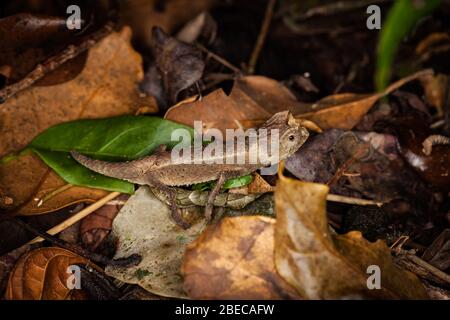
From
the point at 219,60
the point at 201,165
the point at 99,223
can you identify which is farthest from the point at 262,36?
the point at 99,223

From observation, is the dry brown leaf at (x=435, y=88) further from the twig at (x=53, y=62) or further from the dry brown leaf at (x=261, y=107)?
the twig at (x=53, y=62)

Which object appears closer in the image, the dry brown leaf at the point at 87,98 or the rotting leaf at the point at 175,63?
the dry brown leaf at the point at 87,98

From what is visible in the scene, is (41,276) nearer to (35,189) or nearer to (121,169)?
(35,189)

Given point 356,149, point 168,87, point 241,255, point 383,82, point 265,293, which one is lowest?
point 265,293

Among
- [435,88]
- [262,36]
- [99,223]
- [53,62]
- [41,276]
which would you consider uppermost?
[262,36]

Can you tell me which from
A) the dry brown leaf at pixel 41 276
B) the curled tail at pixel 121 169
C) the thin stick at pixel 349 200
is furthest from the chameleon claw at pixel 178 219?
the thin stick at pixel 349 200

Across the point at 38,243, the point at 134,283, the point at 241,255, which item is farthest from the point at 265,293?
the point at 38,243

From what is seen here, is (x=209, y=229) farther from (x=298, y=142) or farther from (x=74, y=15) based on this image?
(x=74, y=15)
